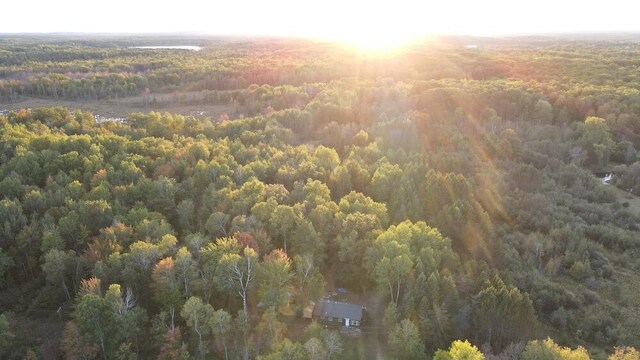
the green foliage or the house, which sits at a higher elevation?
the green foliage

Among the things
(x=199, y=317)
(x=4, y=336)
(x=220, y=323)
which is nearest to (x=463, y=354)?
(x=220, y=323)

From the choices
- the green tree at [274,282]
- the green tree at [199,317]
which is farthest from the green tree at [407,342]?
the green tree at [199,317]

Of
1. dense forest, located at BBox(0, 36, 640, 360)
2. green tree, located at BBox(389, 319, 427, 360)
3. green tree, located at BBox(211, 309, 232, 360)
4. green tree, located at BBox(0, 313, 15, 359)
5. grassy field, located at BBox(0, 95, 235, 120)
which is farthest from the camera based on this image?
grassy field, located at BBox(0, 95, 235, 120)

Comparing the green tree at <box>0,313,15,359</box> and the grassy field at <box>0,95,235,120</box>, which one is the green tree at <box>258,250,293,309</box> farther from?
the grassy field at <box>0,95,235,120</box>

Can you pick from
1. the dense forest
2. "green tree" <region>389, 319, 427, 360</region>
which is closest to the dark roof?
the dense forest

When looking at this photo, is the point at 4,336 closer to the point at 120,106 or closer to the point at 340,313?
the point at 340,313

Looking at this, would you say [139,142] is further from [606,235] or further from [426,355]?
[606,235]

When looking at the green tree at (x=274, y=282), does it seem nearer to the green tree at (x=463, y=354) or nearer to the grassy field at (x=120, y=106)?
the green tree at (x=463, y=354)
